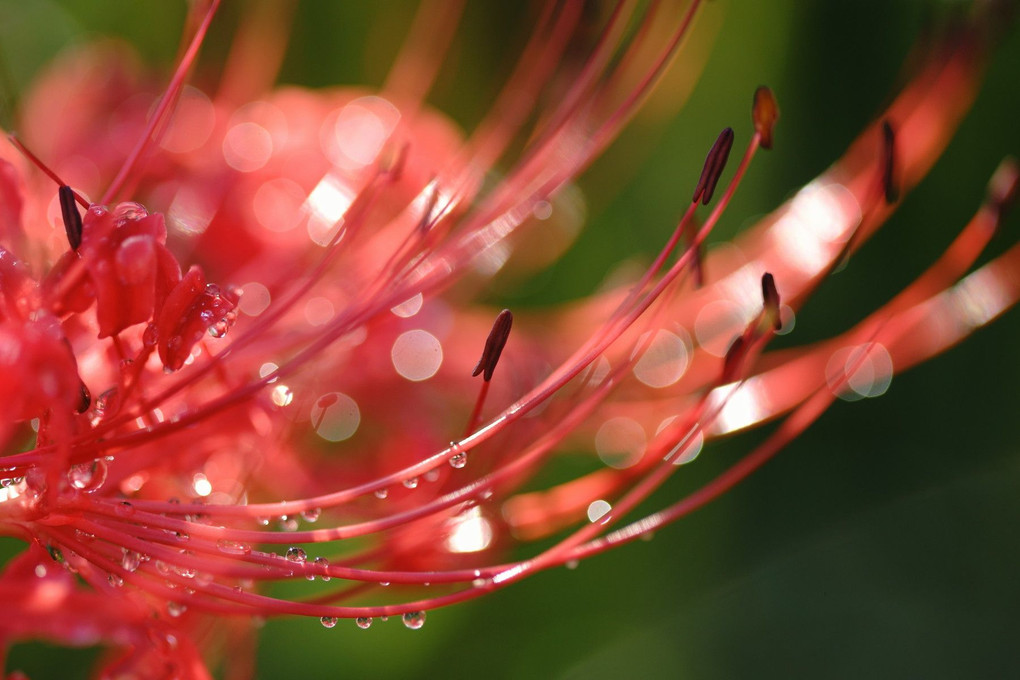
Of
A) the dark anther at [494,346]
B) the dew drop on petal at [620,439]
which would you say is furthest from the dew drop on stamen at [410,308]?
the dark anther at [494,346]

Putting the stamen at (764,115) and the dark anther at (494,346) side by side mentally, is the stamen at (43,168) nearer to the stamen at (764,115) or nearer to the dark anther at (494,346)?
the dark anther at (494,346)

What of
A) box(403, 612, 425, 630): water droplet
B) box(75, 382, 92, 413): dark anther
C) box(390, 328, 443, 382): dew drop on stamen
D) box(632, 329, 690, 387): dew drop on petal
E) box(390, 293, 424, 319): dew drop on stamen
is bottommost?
box(403, 612, 425, 630): water droplet

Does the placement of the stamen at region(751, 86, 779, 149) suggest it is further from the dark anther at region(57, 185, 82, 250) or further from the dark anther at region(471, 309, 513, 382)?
the dark anther at region(57, 185, 82, 250)

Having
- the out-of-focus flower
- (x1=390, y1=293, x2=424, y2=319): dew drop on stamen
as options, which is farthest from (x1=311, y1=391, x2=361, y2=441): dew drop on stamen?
(x1=390, y1=293, x2=424, y2=319): dew drop on stamen

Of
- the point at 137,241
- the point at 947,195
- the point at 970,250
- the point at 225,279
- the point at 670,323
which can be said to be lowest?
the point at 137,241

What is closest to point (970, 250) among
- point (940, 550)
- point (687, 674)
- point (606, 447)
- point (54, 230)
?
point (606, 447)

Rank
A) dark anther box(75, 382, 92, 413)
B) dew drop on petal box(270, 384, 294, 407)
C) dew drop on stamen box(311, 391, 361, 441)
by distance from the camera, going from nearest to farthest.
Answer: dark anther box(75, 382, 92, 413), dew drop on petal box(270, 384, 294, 407), dew drop on stamen box(311, 391, 361, 441)

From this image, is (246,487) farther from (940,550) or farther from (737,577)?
(940,550)
